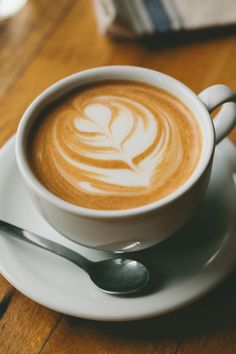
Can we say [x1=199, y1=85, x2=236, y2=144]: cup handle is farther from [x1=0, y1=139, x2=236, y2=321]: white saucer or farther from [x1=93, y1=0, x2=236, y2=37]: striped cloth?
[x1=93, y1=0, x2=236, y2=37]: striped cloth

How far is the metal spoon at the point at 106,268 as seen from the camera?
0.83 metres

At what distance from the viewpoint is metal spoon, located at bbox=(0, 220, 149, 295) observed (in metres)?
0.83

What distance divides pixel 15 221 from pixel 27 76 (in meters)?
0.43

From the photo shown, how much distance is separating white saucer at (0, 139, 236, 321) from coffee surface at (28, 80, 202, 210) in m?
0.12

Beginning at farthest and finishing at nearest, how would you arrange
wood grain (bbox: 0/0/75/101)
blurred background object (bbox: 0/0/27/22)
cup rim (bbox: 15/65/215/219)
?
blurred background object (bbox: 0/0/27/22) → wood grain (bbox: 0/0/75/101) → cup rim (bbox: 15/65/215/219)

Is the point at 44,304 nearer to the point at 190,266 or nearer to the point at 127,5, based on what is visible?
the point at 190,266

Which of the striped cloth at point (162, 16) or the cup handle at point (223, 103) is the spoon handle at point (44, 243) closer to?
the cup handle at point (223, 103)

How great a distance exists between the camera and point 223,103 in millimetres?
921

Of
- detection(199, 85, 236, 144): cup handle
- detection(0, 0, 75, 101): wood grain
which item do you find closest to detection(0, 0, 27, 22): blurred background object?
detection(0, 0, 75, 101): wood grain

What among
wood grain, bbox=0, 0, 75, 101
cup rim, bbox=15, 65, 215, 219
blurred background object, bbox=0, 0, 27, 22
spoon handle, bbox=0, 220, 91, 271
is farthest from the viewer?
blurred background object, bbox=0, 0, 27, 22

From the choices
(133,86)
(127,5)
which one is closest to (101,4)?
(127,5)

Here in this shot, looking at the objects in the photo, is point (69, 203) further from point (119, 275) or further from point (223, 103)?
point (223, 103)

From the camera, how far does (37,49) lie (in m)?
1.33

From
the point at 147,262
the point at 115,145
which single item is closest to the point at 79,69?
the point at 115,145
